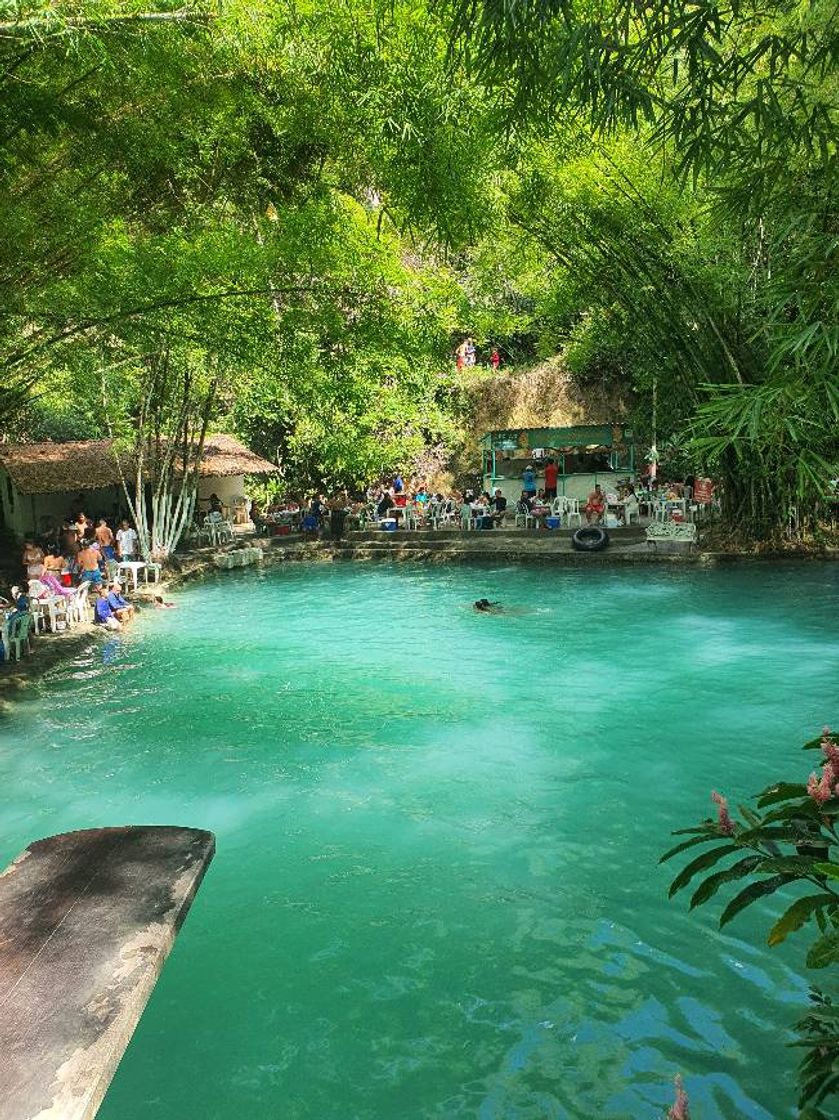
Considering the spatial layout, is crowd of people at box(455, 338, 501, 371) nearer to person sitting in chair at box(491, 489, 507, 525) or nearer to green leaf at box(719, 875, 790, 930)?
person sitting in chair at box(491, 489, 507, 525)

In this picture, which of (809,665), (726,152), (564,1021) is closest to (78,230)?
(726,152)

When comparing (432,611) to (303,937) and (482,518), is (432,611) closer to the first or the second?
(482,518)

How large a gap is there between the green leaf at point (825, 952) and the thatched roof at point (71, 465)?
17039 millimetres

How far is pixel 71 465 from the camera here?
764 inches

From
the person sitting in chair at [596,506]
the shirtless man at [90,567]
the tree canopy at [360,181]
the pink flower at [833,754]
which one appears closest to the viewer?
the pink flower at [833,754]

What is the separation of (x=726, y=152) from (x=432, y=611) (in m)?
10.6

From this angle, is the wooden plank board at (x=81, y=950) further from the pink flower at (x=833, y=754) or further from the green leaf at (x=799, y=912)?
the pink flower at (x=833, y=754)

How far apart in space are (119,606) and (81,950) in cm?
1076

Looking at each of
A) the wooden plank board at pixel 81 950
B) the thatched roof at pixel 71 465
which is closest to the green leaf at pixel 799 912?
the wooden plank board at pixel 81 950

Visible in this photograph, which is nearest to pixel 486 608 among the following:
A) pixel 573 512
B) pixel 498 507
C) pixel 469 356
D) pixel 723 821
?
pixel 573 512

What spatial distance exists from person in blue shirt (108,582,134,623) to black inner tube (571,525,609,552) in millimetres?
8383

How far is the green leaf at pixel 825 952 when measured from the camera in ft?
5.94

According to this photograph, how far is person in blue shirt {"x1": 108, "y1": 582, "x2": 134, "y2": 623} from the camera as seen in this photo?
13359 mm

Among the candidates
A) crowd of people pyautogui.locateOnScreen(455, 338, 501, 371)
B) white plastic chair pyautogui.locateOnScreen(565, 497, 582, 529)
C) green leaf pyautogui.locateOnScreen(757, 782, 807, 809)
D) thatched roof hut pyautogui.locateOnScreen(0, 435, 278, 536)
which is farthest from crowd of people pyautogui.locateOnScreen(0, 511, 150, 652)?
crowd of people pyautogui.locateOnScreen(455, 338, 501, 371)
